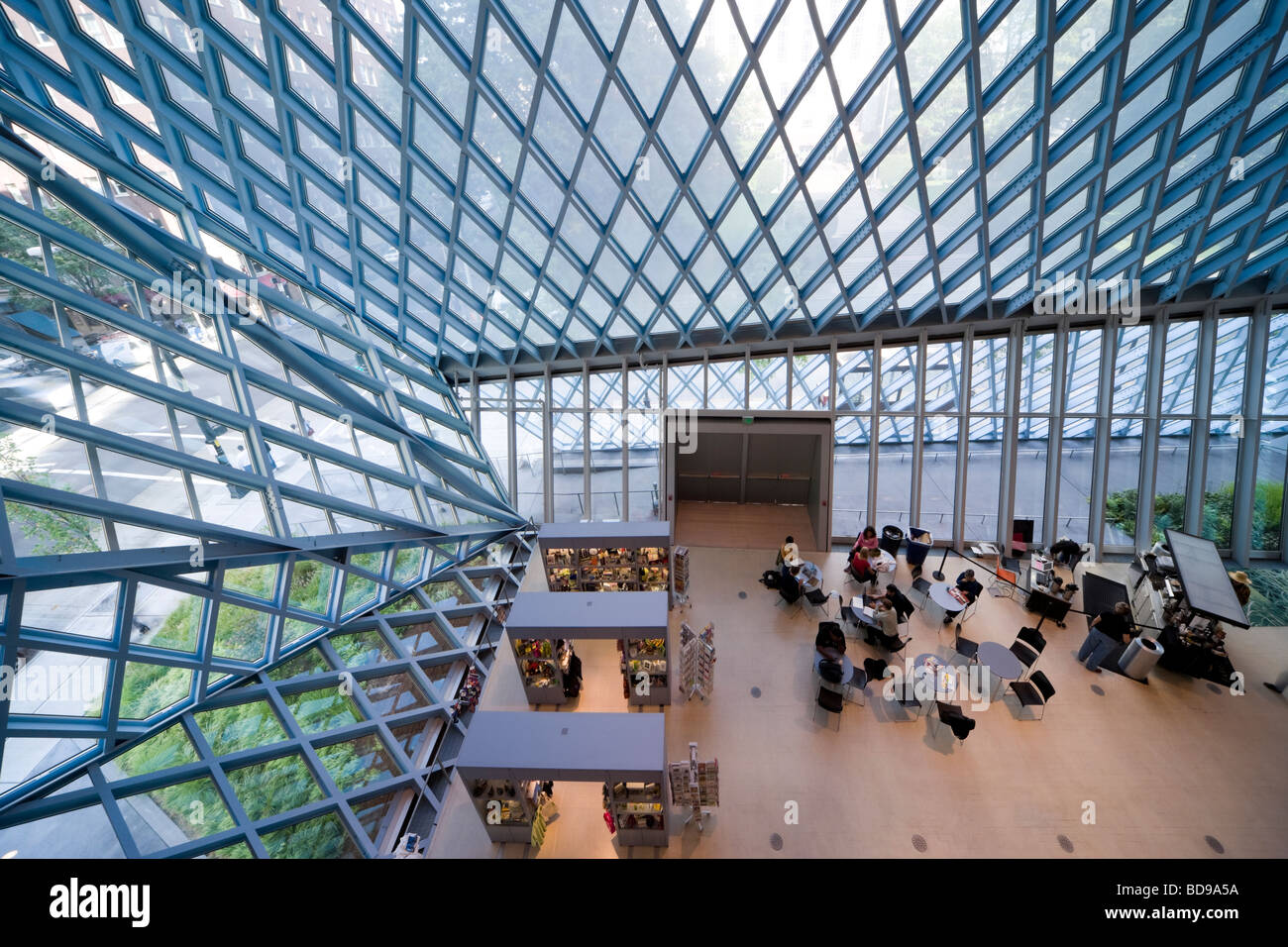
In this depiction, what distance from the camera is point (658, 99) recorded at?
11938 millimetres

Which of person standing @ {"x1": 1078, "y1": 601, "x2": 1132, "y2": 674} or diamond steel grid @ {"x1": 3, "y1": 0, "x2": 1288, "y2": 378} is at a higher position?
diamond steel grid @ {"x1": 3, "y1": 0, "x2": 1288, "y2": 378}

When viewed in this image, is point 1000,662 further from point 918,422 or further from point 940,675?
point 918,422

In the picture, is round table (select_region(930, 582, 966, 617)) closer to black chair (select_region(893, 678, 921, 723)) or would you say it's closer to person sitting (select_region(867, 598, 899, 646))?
person sitting (select_region(867, 598, 899, 646))

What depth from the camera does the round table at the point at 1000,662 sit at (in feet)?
41.1

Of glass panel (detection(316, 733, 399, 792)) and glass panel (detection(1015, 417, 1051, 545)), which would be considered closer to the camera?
glass panel (detection(316, 733, 399, 792))

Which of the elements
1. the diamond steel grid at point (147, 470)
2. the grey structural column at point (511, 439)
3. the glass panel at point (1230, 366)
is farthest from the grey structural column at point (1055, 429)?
the diamond steel grid at point (147, 470)

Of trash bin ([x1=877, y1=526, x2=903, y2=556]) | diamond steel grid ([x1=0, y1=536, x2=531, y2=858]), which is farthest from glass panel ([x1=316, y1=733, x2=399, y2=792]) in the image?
trash bin ([x1=877, y1=526, x2=903, y2=556])

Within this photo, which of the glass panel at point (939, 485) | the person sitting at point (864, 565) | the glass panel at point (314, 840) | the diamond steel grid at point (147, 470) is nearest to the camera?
the diamond steel grid at point (147, 470)

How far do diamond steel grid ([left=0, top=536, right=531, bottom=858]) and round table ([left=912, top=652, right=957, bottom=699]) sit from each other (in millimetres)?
11053

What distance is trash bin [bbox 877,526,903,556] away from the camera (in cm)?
1875

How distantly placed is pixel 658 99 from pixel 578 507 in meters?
14.4

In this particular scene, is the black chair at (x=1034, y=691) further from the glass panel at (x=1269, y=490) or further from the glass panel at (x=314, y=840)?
the glass panel at (x=314, y=840)

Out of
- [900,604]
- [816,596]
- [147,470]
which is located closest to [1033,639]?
[900,604]

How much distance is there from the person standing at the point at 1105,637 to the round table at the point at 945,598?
2960 mm
